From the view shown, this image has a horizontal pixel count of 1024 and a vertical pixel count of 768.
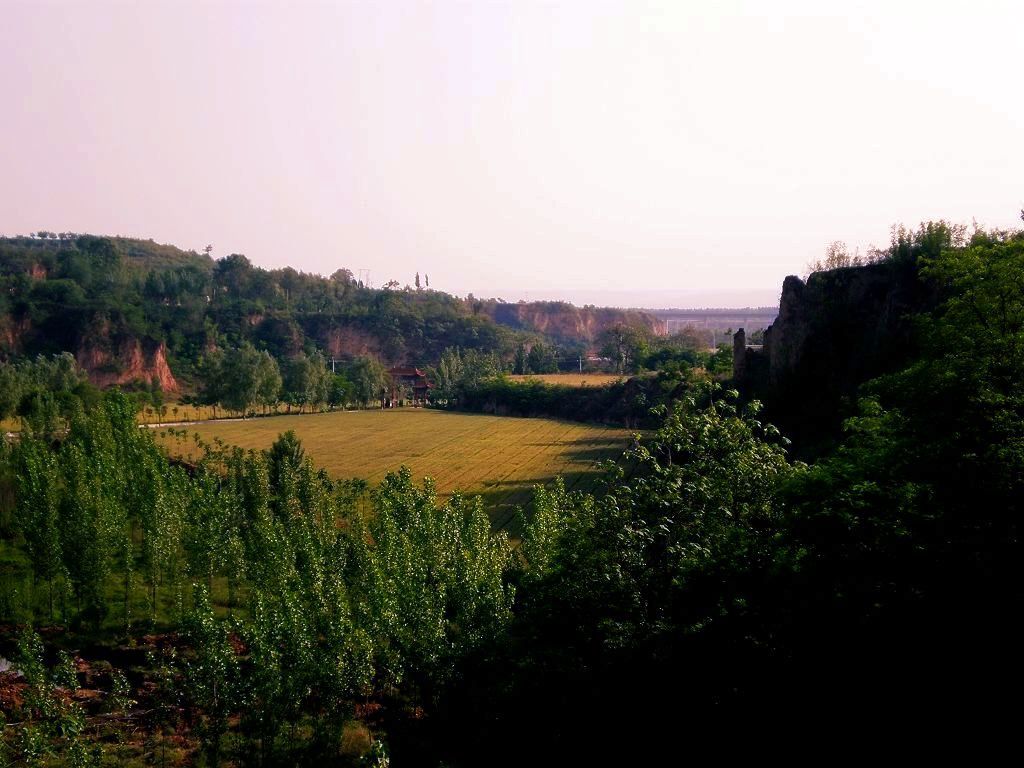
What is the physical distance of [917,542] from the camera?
11719mm

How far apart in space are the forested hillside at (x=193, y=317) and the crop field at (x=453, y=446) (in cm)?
3840

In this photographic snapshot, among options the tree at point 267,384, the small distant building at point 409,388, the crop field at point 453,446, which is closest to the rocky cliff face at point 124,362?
the tree at point 267,384

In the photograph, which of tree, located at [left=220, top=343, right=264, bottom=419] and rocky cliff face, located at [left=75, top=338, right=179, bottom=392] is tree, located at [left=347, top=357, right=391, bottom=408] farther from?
rocky cliff face, located at [left=75, top=338, right=179, bottom=392]

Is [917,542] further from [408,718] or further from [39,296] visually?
[39,296]

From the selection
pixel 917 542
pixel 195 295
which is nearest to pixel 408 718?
pixel 917 542

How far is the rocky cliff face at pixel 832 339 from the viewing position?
3375 cm

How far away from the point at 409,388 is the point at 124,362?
127 feet

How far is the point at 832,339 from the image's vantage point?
3866 cm

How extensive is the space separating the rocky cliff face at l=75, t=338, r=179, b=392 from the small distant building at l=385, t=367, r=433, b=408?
29332 mm

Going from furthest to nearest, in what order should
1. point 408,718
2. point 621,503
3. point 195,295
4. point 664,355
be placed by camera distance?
point 195,295 < point 664,355 < point 408,718 < point 621,503

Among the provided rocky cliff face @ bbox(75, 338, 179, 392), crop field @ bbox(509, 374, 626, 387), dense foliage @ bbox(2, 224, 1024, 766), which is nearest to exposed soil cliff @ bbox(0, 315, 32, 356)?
rocky cliff face @ bbox(75, 338, 179, 392)

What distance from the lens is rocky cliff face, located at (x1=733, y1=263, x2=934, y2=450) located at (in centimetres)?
3375

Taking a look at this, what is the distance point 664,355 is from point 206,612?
273 ft

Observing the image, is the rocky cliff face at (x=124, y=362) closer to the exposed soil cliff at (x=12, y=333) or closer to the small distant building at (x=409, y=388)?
the exposed soil cliff at (x=12, y=333)
